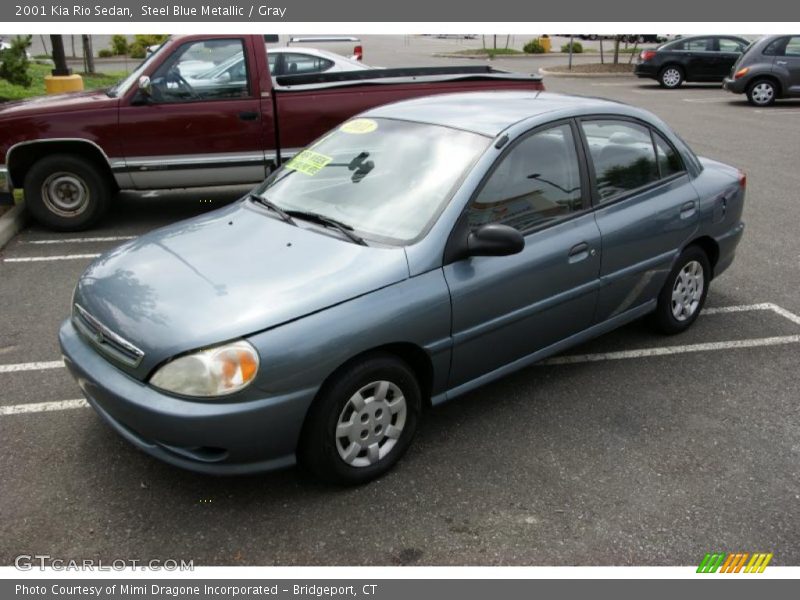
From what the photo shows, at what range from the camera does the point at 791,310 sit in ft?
17.6

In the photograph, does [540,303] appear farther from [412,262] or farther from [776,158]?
[776,158]

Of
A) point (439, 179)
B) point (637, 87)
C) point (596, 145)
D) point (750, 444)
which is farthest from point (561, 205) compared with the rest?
point (637, 87)

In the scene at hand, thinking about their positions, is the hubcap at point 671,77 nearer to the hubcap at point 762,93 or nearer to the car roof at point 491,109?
the hubcap at point 762,93

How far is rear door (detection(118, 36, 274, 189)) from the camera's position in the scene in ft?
22.8

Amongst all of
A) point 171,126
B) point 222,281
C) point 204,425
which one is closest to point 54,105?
point 171,126

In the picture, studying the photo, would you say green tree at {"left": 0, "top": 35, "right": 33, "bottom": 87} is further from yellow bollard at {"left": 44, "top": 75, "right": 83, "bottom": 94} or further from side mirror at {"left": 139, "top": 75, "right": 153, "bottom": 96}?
side mirror at {"left": 139, "top": 75, "right": 153, "bottom": 96}

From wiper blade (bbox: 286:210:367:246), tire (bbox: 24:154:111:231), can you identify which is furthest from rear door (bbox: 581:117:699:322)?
tire (bbox: 24:154:111:231)

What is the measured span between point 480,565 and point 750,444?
5.64ft

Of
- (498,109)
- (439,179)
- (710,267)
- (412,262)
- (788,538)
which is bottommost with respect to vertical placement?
(788,538)

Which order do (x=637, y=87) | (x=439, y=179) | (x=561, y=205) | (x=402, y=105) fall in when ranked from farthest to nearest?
1. (x=637, y=87)
2. (x=402, y=105)
3. (x=561, y=205)
4. (x=439, y=179)

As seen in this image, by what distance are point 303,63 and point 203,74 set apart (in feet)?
10.0

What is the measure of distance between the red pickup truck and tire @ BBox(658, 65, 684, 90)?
15.1 metres

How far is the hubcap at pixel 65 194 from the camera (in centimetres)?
705

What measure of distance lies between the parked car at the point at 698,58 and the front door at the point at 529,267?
704 inches
